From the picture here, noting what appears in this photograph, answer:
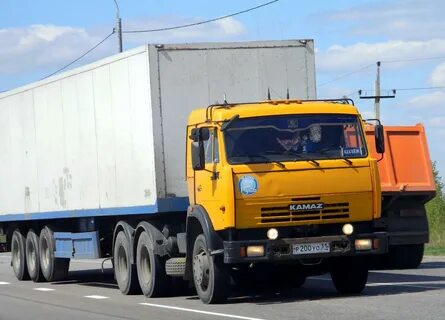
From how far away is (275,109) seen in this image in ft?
49.9

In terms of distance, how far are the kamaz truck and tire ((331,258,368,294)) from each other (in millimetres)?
23

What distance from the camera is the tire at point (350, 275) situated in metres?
16.0

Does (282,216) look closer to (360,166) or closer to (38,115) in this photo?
(360,166)

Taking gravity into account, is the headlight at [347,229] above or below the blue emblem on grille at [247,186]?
below

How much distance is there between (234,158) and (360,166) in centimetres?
179

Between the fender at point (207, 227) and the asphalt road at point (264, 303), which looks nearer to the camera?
the asphalt road at point (264, 303)

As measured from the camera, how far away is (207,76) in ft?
56.7

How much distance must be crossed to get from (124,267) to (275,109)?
483 cm

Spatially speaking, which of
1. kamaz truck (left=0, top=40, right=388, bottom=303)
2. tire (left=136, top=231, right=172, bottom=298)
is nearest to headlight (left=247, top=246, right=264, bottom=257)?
kamaz truck (left=0, top=40, right=388, bottom=303)

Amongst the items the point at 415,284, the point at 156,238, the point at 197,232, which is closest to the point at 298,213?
the point at 197,232

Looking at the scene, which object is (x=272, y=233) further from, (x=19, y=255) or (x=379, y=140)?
(x=19, y=255)

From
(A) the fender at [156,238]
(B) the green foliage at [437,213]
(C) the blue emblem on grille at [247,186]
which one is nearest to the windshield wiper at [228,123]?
(C) the blue emblem on grille at [247,186]

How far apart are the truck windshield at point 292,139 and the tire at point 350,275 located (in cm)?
182

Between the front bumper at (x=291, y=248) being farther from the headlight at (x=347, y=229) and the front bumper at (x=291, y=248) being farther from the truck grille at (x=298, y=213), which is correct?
the truck grille at (x=298, y=213)
